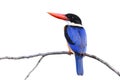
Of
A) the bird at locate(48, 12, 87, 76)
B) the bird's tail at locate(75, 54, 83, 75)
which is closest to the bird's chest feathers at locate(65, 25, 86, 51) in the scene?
the bird at locate(48, 12, 87, 76)

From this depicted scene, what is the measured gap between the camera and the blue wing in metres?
2.76

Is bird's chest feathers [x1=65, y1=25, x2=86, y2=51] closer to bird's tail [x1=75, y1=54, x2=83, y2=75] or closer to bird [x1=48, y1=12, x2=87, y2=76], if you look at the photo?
bird [x1=48, y1=12, x2=87, y2=76]

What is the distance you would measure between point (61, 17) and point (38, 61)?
1.74 ft

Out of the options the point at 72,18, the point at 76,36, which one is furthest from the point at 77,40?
the point at 72,18

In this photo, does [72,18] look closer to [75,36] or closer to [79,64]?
[75,36]

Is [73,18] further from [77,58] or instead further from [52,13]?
[77,58]

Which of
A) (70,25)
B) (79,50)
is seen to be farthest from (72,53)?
(70,25)

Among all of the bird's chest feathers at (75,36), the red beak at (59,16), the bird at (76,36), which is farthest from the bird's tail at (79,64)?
the red beak at (59,16)

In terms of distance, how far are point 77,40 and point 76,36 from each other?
0.05 m

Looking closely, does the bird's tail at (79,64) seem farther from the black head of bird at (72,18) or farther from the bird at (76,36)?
the black head of bird at (72,18)

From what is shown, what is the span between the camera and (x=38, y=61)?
→ 2590 mm

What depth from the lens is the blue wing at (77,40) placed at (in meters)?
2.76

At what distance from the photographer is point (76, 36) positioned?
9.93 ft

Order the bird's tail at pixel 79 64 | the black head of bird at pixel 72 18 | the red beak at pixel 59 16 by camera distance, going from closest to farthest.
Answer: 1. the bird's tail at pixel 79 64
2. the red beak at pixel 59 16
3. the black head of bird at pixel 72 18
